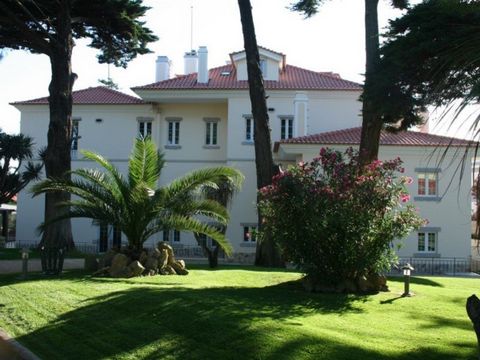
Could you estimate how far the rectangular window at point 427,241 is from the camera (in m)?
31.5

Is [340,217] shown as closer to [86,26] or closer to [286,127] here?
[86,26]

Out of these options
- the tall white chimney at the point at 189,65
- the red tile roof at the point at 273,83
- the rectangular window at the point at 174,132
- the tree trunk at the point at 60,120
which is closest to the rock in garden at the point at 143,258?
the tree trunk at the point at 60,120

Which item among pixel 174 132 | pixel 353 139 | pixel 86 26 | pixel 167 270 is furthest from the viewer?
pixel 174 132

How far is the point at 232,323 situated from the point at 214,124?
96.9 ft

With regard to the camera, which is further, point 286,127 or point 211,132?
point 211,132

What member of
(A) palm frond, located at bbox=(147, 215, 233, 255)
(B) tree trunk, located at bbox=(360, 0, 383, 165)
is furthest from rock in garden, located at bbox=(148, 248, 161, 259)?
(B) tree trunk, located at bbox=(360, 0, 383, 165)

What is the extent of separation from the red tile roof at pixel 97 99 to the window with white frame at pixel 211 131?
4.33 meters

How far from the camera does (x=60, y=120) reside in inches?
909

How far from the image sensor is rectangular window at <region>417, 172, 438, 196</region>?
31750 millimetres

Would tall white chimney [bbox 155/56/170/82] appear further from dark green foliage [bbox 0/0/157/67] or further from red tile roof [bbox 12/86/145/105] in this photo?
dark green foliage [bbox 0/0/157/67]

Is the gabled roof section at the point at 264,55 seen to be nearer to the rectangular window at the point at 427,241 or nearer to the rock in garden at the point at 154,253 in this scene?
the rectangular window at the point at 427,241

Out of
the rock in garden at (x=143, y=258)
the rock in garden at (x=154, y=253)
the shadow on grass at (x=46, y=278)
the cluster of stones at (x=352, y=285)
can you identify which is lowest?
the shadow on grass at (x=46, y=278)

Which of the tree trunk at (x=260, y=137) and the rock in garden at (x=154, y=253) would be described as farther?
the tree trunk at (x=260, y=137)

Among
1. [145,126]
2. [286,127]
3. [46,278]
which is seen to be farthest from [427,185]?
[46,278]
